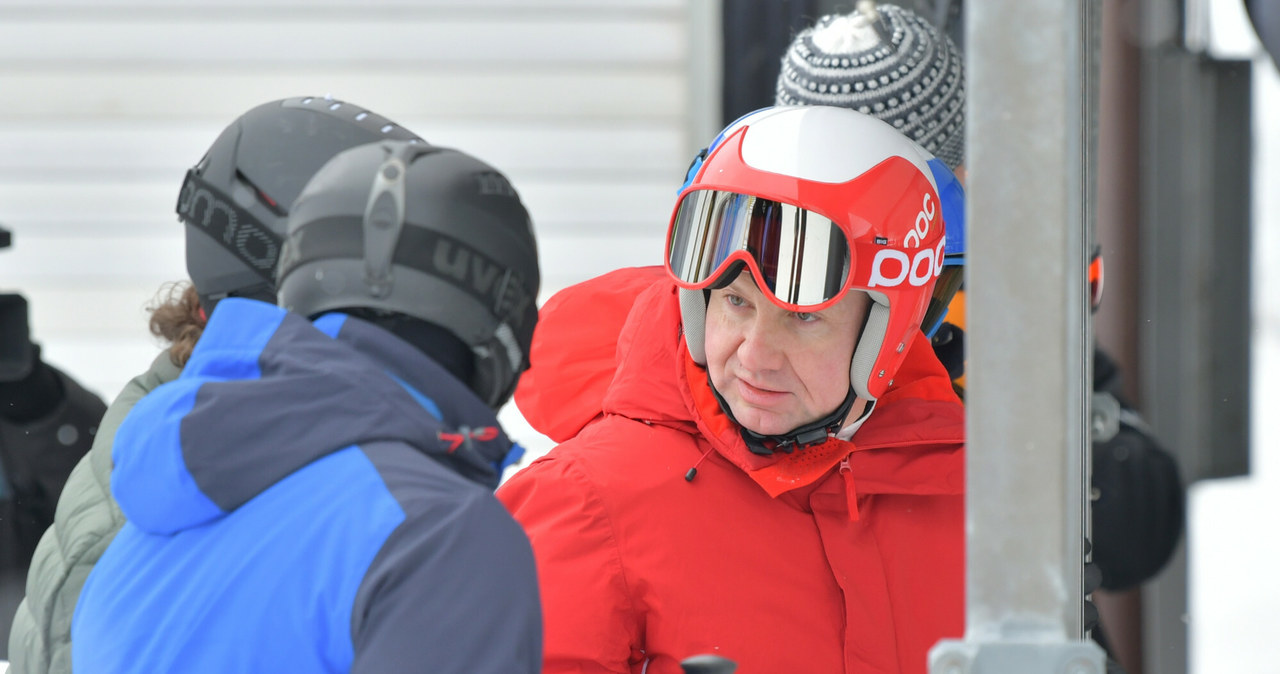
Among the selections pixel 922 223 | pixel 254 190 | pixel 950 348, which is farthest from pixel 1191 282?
pixel 254 190

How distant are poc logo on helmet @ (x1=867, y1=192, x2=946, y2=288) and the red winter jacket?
6.6 inches

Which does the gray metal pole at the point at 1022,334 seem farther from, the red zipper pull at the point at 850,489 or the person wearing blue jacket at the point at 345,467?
the red zipper pull at the point at 850,489

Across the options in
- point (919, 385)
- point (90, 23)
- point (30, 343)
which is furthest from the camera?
point (90, 23)

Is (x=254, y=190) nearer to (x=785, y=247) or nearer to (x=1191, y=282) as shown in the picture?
(x=785, y=247)

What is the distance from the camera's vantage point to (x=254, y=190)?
1673mm

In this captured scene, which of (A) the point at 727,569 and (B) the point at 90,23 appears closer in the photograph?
(A) the point at 727,569

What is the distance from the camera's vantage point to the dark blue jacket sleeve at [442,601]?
1.09m

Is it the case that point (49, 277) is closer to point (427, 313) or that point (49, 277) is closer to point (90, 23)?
point (90, 23)

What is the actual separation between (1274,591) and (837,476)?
2.66 meters

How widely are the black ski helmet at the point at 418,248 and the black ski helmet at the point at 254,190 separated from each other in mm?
348

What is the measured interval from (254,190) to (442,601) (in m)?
0.77

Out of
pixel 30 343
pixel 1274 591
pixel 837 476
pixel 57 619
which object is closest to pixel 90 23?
pixel 30 343

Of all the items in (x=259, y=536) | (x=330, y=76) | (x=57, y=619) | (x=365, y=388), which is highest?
(x=330, y=76)

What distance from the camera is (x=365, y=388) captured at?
1.19m
